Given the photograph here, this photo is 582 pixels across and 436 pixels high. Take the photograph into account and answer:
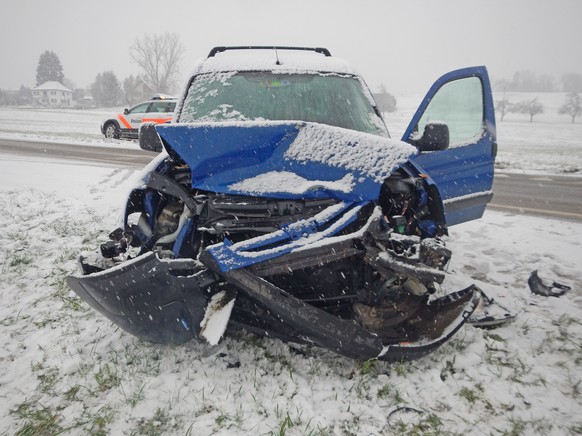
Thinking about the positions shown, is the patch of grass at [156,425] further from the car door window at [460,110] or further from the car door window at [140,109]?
the car door window at [140,109]

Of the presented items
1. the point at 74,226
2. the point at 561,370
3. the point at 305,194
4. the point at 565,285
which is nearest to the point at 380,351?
the point at 305,194

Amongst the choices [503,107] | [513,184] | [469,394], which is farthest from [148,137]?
[503,107]

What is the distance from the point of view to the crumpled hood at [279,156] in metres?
2.34

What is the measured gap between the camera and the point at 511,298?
3.54 m

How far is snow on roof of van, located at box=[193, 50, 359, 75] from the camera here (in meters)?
3.70

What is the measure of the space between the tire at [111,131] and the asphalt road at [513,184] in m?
2.87

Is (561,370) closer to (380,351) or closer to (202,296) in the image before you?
(380,351)

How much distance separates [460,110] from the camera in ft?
12.8

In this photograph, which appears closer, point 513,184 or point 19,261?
point 19,261

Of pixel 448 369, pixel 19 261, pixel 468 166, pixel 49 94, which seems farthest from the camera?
pixel 49 94

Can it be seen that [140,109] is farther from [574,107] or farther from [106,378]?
[574,107]

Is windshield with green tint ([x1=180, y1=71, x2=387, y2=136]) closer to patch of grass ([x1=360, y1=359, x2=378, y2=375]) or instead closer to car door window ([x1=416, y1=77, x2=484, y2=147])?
car door window ([x1=416, y1=77, x2=484, y2=147])

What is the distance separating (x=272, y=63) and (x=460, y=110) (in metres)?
1.94

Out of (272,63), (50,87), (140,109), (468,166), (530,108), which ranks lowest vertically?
(468,166)
